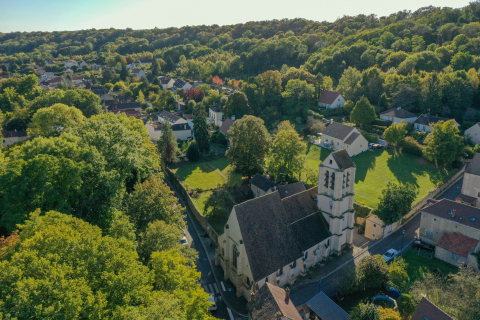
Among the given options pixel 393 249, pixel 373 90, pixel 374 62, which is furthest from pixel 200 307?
pixel 374 62

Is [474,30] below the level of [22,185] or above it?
above

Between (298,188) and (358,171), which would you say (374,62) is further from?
(298,188)

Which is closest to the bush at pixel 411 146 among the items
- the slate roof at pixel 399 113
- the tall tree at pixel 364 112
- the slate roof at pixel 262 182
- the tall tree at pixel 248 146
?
the tall tree at pixel 364 112

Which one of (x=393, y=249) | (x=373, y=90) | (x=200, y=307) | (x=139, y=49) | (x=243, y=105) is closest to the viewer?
(x=200, y=307)

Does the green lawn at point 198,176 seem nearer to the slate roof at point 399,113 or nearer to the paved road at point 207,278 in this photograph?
the paved road at point 207,278

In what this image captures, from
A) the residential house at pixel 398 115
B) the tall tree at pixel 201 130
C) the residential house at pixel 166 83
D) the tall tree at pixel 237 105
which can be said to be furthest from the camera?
the residential house at pixel 166 83

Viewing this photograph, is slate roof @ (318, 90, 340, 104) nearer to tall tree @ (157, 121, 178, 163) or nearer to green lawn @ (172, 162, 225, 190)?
green lawn @ (172, 162, 225, 190)
